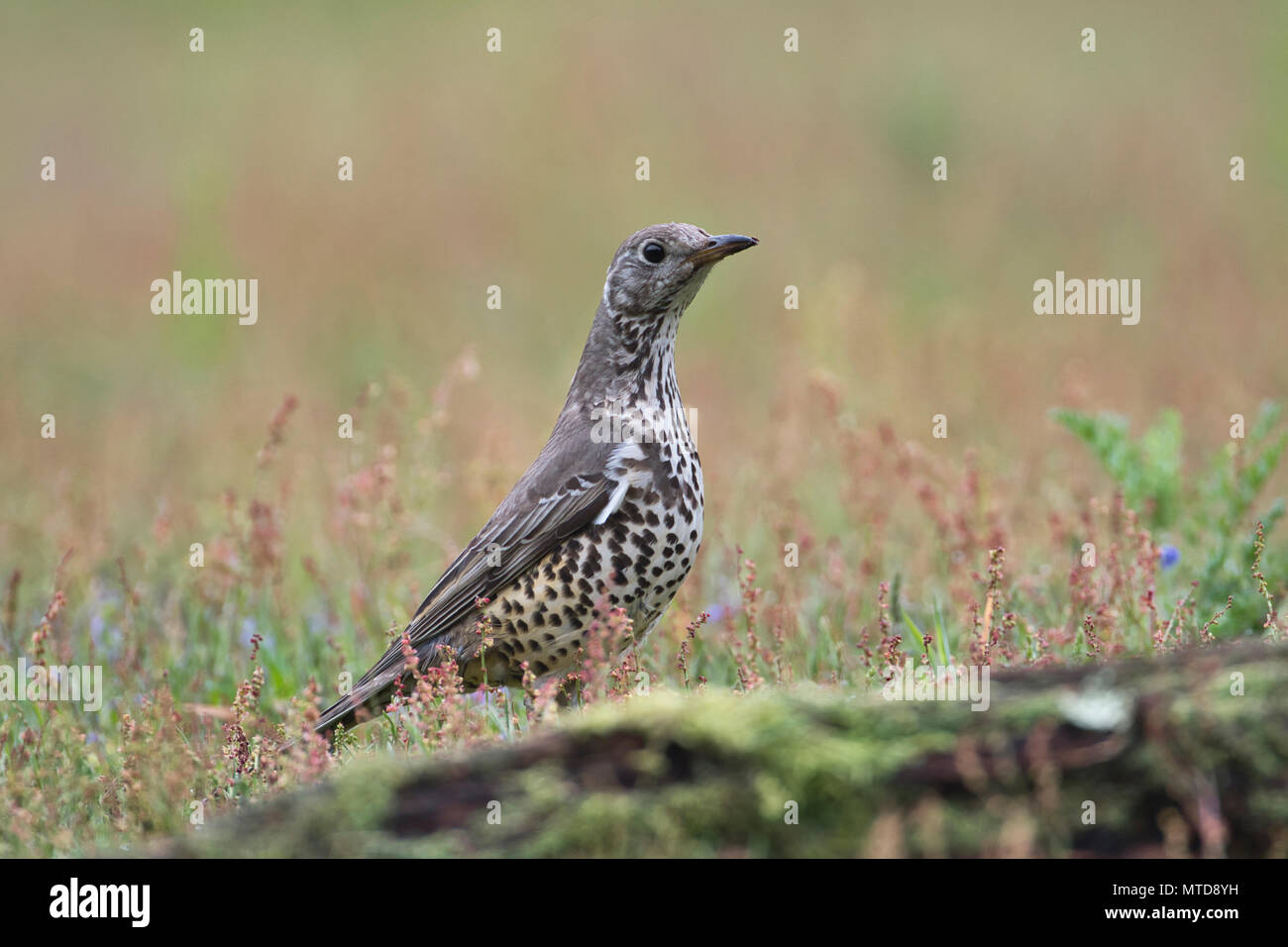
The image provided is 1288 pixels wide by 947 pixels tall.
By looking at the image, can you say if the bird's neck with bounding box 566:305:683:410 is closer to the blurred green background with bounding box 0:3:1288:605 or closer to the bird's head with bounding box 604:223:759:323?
the bird's head with bounding box 604:223:759:323

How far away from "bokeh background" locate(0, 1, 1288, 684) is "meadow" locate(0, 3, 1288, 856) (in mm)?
56

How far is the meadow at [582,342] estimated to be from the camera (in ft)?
17.6

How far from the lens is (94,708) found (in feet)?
18.0

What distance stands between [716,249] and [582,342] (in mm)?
6813

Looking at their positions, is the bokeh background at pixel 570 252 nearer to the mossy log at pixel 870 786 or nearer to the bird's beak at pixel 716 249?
the bird's beak at pixel 716 249

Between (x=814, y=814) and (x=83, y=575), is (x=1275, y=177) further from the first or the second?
(x=814, y=814)

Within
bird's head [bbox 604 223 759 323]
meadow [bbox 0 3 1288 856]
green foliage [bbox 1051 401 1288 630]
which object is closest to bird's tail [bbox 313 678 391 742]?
meadow [bbox 0 3 1288 856]

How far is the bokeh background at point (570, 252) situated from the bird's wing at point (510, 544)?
2.60 feet

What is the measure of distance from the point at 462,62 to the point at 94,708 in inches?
589

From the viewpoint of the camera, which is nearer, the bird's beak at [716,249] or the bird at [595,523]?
the bird at [595,523]

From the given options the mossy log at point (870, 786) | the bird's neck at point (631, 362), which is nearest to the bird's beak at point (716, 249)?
the bird's neck at point (631, 362)

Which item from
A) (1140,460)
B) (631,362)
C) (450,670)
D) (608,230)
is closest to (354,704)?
(450,670)

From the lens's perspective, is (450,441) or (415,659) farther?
(450,441)
